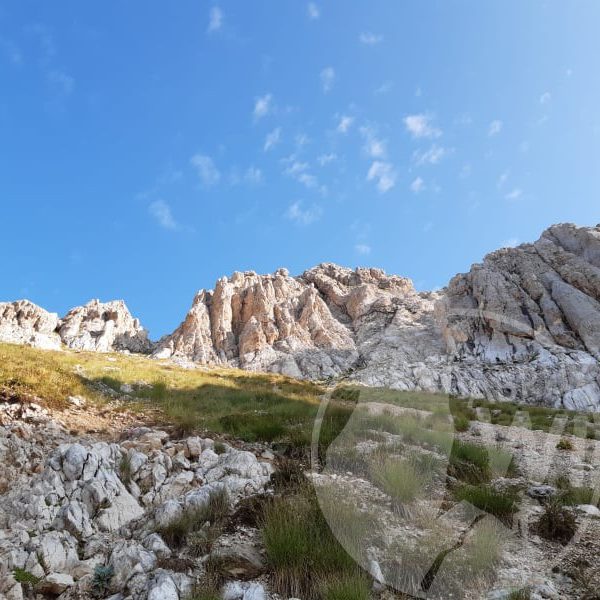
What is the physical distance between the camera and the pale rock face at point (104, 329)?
248 feet

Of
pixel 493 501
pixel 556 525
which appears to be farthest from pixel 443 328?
pixel 556 525

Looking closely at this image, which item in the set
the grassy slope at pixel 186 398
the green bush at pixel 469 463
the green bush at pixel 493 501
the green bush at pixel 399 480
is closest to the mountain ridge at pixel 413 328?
the grassy slope at pixel 186 398

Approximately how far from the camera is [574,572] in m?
5.00

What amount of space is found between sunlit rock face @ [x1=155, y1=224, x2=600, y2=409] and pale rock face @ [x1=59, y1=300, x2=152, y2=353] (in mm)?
10258

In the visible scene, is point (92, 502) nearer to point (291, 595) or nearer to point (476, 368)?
point (291, 595)

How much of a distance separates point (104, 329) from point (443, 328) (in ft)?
199

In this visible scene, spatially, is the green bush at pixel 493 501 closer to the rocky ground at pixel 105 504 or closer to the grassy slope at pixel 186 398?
the rocky ground at pixel 105 504

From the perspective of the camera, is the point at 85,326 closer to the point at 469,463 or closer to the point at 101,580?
the point at 469,463

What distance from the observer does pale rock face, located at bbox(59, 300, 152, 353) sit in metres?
75.6

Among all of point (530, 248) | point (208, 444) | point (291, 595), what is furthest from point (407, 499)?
point (530, 248)

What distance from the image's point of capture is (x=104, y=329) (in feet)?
262

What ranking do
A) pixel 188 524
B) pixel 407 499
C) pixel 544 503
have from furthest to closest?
pixel 544 503 < pixel 407 499 < pixel 188 524

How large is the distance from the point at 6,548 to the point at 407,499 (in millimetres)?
5420

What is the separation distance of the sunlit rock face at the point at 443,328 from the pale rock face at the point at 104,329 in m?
10.3
